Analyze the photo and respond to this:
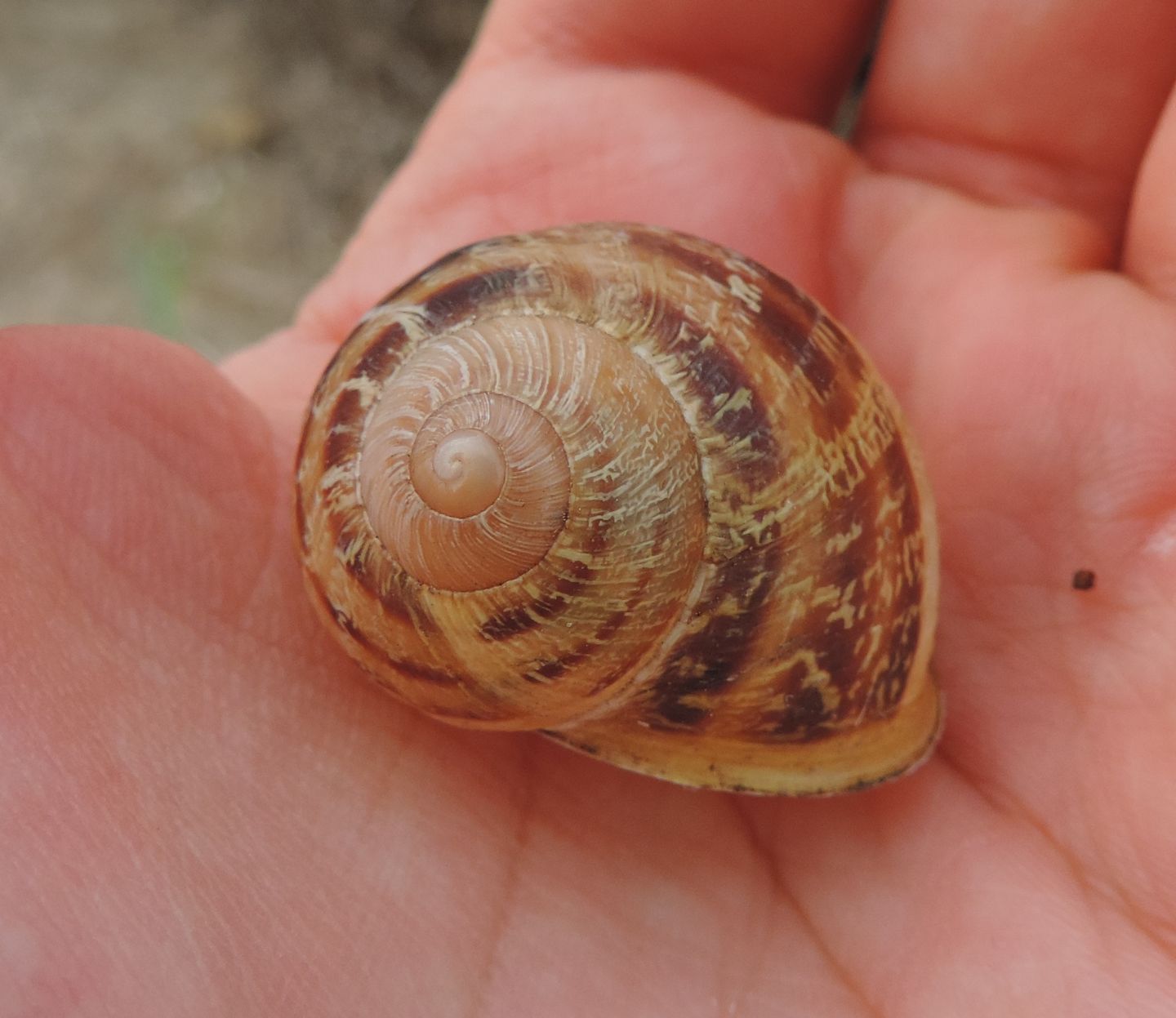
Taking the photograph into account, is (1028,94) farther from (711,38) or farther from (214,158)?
(214,158)

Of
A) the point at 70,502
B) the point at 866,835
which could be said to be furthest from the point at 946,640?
the point at 70,502

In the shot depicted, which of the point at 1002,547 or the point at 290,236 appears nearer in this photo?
the point at 1002,547

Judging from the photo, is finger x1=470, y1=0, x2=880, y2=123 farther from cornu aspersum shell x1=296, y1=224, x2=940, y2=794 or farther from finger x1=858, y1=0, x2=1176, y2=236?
cornu aspersum shell x1=296, y1=224, x2=940, y2=794

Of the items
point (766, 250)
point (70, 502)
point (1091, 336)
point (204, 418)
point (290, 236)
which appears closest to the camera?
point (70, 502)

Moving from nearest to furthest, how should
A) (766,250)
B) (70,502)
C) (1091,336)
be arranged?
(70,502) → (1091,336) → (766,250)

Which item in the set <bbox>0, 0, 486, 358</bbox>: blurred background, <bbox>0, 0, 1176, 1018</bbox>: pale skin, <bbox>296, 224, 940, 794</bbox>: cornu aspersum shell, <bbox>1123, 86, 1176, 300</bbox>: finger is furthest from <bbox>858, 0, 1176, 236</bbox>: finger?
<bbox>0, 0, 486, 358</bbox>: blurred background

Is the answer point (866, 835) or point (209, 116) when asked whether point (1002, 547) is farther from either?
point (209, 116)

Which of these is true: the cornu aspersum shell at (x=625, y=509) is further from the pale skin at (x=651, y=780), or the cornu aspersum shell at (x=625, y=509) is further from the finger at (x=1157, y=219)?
the finger at (x=1157, y=219)
